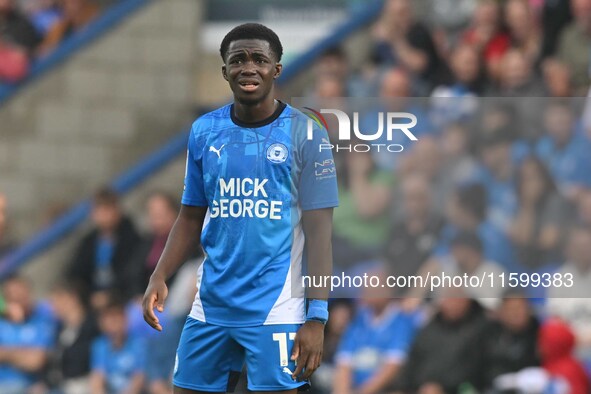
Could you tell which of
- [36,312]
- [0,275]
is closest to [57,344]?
[36,312]

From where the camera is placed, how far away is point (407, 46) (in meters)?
10.4

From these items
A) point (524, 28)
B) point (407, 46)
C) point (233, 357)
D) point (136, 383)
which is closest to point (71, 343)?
point (136, 383)

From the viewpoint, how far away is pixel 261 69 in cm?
492

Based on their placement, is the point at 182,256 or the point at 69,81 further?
the point at 69,81

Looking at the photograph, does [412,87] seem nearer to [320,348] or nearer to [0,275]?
[0,275]

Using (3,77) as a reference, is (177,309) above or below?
below

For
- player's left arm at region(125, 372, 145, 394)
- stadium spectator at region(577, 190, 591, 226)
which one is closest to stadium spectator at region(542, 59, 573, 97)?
stadium spectator at region(577, 190, 591, 226)

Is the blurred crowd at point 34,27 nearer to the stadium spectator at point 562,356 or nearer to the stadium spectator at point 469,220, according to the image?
the stadium spectator at point 469,220

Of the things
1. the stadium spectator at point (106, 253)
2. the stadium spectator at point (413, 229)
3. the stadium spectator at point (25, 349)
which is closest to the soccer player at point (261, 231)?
the stadium spectator at point (413, 229)

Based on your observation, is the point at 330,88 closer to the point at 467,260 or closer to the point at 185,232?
the point at 467,260

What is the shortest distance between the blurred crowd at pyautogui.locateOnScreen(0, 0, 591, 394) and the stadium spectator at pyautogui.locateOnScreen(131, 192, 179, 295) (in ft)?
0.06

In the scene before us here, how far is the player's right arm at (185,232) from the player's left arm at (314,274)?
0.43 m

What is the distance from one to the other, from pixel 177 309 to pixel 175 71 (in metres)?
3.23

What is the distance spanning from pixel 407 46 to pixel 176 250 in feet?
18.0
